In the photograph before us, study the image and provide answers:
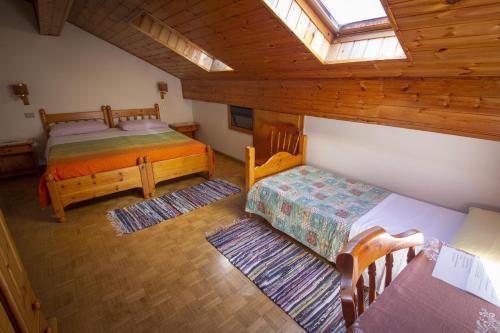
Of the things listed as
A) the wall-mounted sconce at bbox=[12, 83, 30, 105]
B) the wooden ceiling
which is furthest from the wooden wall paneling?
the wall-mounted sconce at bbox=[12, 83, 30, 105]

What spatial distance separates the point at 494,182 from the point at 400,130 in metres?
0.75

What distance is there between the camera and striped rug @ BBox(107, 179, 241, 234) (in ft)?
8.65

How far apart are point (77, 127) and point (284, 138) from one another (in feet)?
11.0

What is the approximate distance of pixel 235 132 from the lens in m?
4.32

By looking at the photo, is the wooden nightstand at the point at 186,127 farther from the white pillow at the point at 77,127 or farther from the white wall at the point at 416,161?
the white wall at the point at 416,161

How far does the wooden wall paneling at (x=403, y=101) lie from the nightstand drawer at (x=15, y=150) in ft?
11.9

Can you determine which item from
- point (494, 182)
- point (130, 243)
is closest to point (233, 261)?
point (130, 243)

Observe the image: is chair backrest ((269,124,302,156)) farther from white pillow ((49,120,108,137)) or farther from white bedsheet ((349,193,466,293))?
white pillow ((49,120,108,137))

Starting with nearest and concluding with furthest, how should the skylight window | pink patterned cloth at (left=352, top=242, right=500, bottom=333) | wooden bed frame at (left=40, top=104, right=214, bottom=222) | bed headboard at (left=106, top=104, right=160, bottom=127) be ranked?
pink patterned cloth at (left=352, top=242, right=500, bottom=333) < the skylight window < wooden bed frame at (left=40, top=104, right=214, bottom=222) < bed headboard at (left=106, top=104, right=160, bottom=127)

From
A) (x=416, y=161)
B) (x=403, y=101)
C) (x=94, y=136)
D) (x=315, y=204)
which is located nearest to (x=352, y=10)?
(x=403, y=101)

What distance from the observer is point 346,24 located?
1981mm

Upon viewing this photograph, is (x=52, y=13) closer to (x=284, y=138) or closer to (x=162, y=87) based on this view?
(x=162, y=87)

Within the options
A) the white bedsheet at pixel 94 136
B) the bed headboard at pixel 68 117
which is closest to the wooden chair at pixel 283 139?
the white bedsheet at pixel 94 136

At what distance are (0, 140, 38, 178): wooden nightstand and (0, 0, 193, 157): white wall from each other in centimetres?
40
